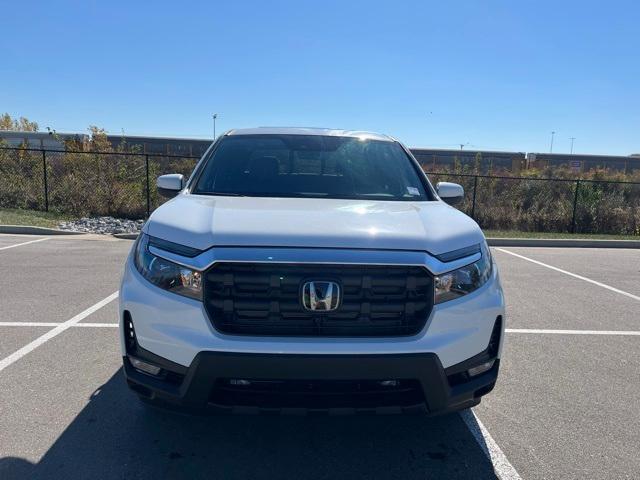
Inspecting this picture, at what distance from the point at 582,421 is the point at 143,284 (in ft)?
9.29

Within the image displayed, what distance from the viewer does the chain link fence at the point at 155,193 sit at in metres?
13.5

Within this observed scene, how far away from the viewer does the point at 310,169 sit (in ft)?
12.7

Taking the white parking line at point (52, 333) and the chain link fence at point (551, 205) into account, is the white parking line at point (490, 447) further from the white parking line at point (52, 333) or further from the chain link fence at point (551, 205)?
the chain link fence at point (551, 205)

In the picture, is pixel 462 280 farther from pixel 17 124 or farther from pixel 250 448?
pixel 17 124

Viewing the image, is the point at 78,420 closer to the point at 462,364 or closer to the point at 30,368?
the point at 30,368

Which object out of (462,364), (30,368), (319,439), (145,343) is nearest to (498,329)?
(462,364)

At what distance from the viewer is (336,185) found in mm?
3635

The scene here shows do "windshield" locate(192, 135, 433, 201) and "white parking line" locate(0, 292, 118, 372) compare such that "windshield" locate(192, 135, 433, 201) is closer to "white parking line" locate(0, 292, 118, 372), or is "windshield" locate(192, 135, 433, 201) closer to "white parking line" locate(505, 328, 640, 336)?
"white parking line" locate(0, 292, 118, 372)

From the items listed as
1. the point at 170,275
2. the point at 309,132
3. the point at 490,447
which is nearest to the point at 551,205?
the point at 309,132

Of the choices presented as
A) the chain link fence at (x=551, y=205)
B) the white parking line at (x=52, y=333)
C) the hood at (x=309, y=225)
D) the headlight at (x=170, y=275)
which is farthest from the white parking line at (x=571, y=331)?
the chain link fence at (x=551, y=205)

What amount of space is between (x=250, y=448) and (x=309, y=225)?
1299mm

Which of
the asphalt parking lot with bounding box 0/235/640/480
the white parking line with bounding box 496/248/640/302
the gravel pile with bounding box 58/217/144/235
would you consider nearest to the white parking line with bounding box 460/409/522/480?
the asphalt parking lot with bounding box 0/235/640/480

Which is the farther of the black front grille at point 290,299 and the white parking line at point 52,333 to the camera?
the white parking line at point 52,333

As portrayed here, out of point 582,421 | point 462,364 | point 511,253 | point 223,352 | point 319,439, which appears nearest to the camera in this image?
point 223,352
